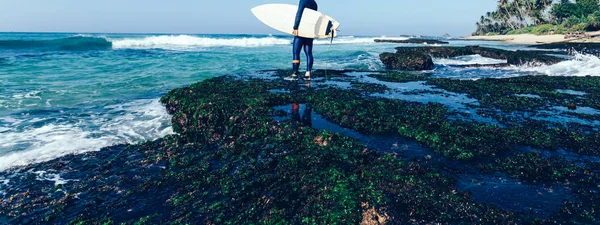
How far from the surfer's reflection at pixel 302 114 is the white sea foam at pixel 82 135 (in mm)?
3162

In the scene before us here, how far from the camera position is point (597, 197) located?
3109 millimetres

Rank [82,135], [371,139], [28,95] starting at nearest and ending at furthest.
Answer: [371,139] → [82,135] → [28,95]

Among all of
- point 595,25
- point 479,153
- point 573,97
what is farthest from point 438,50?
point 595,25

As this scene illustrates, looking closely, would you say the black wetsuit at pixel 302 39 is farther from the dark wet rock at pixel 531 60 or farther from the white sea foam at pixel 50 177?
the dark wet rock at pixel 531 60

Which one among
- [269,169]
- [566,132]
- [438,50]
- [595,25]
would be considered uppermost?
[595,25]

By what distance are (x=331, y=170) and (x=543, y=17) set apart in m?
106

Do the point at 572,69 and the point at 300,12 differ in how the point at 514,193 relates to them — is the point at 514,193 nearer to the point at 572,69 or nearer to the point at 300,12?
the point at 300,12

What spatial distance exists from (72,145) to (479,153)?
7663mm

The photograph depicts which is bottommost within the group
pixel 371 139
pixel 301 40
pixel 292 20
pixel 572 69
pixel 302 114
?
pixel 371 139

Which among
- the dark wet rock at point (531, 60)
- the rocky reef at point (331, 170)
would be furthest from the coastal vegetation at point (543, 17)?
the rocky reef at point (331, 170)

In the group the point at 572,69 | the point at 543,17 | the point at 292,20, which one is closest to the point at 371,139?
the point at 292,20

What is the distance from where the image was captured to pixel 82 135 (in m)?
6.75

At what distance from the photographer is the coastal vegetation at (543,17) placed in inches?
2006

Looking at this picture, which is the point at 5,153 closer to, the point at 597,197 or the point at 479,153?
the point at 479,153
